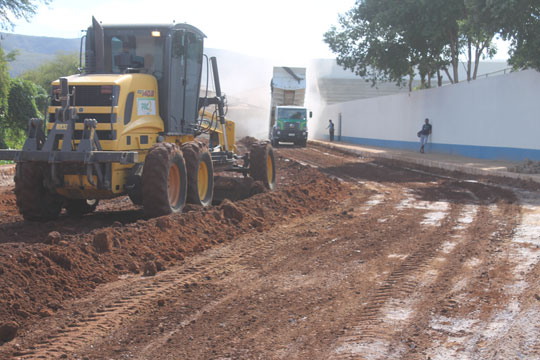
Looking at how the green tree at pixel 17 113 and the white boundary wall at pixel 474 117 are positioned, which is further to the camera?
the green tree at pixel 17 113

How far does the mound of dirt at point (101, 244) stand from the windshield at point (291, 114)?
2771 cm

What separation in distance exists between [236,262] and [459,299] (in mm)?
2784

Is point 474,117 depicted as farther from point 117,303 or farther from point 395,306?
point 117,303

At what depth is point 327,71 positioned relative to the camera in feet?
329

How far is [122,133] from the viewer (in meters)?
9.80

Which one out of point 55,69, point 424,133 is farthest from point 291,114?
point 55,69

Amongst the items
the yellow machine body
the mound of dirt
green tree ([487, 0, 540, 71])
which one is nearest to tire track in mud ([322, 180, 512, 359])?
the mound of dirt

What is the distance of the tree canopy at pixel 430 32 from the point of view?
20.5 meters

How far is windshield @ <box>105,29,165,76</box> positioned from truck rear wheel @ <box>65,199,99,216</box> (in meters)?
2.38

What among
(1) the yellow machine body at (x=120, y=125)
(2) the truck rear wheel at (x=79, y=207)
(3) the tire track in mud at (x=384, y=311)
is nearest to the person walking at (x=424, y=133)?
(2) the truck rear wheel at (x=79, y=207)

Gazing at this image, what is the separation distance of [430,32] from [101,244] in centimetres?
2257

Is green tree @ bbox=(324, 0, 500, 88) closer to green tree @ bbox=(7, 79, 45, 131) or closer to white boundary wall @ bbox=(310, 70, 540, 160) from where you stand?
white boundary wall @ bbox=(310, 70, 540, 160)

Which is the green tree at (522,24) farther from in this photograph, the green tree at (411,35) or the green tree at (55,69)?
the green tree at (55,69)

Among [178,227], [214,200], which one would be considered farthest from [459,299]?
[214,200]
